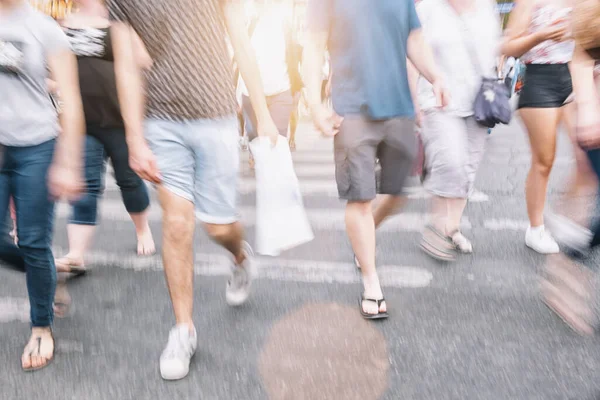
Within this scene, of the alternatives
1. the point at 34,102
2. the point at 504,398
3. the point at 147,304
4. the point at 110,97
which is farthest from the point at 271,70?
the point at 504,398

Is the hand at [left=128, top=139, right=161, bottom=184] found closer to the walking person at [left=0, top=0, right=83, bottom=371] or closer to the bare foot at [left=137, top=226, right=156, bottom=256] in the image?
the walking person at [left=0, top=0, right=83, bottom=371]

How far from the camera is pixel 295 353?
269cm

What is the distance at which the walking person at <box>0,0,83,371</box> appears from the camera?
228 cm

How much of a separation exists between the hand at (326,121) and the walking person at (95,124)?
4.12ft

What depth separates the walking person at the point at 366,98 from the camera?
110 inches

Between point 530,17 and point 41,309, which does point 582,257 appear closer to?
point 530,17

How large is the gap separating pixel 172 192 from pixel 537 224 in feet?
8.84

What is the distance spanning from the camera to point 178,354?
2521mm

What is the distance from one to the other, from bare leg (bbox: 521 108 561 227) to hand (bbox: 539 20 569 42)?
1.77ft

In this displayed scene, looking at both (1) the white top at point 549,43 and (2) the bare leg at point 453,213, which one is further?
(2) the bare leg at point 453,213

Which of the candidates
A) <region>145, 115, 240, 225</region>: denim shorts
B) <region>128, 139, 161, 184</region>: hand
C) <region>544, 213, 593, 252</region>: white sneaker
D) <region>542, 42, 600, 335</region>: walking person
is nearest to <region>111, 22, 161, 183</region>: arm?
<region>128, 139, 161, 184</region>: hand

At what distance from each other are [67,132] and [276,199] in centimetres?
94

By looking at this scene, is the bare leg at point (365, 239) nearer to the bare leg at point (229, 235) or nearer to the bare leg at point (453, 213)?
the bare leg at point (229, 235)

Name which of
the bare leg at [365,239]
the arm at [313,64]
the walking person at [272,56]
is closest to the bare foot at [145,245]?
the bare leg at [365,239]
